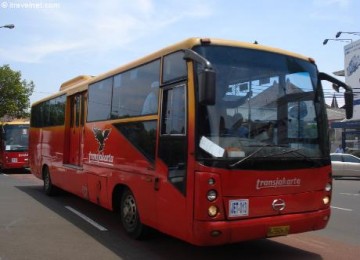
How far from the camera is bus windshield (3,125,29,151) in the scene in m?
23.3

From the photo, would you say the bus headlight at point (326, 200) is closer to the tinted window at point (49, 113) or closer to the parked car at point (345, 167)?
the tinted window at point (49, 113)

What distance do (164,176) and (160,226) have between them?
0.71 metres

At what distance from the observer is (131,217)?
7.74m

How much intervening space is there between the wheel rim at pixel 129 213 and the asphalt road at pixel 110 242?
24cm

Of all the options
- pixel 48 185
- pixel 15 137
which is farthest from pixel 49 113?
pixel 15 137

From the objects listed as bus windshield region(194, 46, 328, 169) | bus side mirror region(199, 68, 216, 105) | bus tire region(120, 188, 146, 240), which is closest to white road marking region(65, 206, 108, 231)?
bus tire region(120, 188, 146, 240)

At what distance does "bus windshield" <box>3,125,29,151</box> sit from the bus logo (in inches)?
602

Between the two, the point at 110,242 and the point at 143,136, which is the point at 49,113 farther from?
the point at 143,136

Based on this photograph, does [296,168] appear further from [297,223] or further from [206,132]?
[206,132]

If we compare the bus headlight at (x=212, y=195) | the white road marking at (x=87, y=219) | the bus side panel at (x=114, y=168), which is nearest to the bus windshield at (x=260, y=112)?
the bus headlight at (x=212, y=195)

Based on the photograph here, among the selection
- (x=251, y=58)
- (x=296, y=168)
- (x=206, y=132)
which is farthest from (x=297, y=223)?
(x=251, y=58)

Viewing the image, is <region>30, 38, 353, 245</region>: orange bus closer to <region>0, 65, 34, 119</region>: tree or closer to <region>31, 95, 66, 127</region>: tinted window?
<region>31, 95, 66, 127</region>: tinted window

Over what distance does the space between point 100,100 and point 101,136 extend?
2.60 feet

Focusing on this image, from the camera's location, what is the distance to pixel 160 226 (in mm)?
6609
